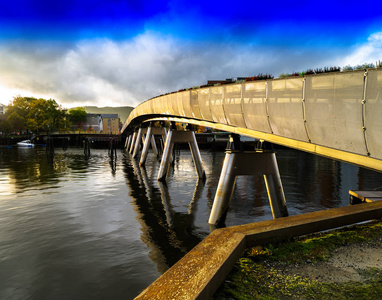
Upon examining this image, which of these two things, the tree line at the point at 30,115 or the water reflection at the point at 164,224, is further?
the tree line at the point at 30,115

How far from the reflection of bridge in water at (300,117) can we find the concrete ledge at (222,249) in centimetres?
190

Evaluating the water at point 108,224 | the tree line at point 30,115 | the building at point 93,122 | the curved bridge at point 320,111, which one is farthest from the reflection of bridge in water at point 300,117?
the building at point 93,122

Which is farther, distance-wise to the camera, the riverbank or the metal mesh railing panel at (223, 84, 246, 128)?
the metal mesh railing panel at (223, 84, 246, 128)

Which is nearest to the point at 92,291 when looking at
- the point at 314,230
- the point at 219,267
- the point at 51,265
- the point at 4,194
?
the point at 51,265

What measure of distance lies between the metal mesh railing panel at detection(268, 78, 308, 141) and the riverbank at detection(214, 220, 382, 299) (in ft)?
12.5

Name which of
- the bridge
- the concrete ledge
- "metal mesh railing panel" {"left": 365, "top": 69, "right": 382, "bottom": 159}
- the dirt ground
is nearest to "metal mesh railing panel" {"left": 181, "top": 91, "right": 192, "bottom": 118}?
the bridge

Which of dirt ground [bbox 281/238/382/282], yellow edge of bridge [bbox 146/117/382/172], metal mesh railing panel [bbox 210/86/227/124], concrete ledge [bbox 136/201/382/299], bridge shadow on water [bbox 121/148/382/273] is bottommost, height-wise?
bridge shadow on water [bbox 121/148/382/273]

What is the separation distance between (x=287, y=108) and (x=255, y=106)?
1979 mm

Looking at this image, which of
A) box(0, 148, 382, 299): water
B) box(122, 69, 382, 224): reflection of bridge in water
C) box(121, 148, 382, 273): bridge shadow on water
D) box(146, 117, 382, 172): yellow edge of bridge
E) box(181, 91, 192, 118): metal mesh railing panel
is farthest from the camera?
box(181, 91, 192, 118): metal mesh railing panel

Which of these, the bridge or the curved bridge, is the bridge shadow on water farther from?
the curved bridge

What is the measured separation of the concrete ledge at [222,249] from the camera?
4.26 meters

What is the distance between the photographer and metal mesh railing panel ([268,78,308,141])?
9.59 metres

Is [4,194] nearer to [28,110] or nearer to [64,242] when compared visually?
[64,242]

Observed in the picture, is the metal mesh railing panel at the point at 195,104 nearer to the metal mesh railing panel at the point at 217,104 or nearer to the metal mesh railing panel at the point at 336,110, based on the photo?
the metal mesh railing panel at the point at 217,104
